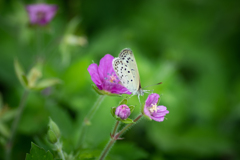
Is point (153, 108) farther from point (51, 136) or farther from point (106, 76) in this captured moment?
point (51, 136)

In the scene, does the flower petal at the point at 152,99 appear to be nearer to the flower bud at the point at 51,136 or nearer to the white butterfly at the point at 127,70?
the white butterfly at the point at 127,70

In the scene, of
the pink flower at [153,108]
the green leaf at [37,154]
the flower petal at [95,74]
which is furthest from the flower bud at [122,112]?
the green leaf at [37,154]

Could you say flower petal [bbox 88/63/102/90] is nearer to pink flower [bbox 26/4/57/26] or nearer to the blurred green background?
the blurred green background

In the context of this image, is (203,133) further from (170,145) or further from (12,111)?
(12,111)

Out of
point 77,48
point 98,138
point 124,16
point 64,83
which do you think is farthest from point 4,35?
point 98,138

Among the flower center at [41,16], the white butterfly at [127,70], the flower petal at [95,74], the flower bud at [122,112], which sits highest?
the flower center at [41,16]

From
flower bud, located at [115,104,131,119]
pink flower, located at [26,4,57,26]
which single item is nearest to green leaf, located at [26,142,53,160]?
flower bud, located at [115,104,131,119]
